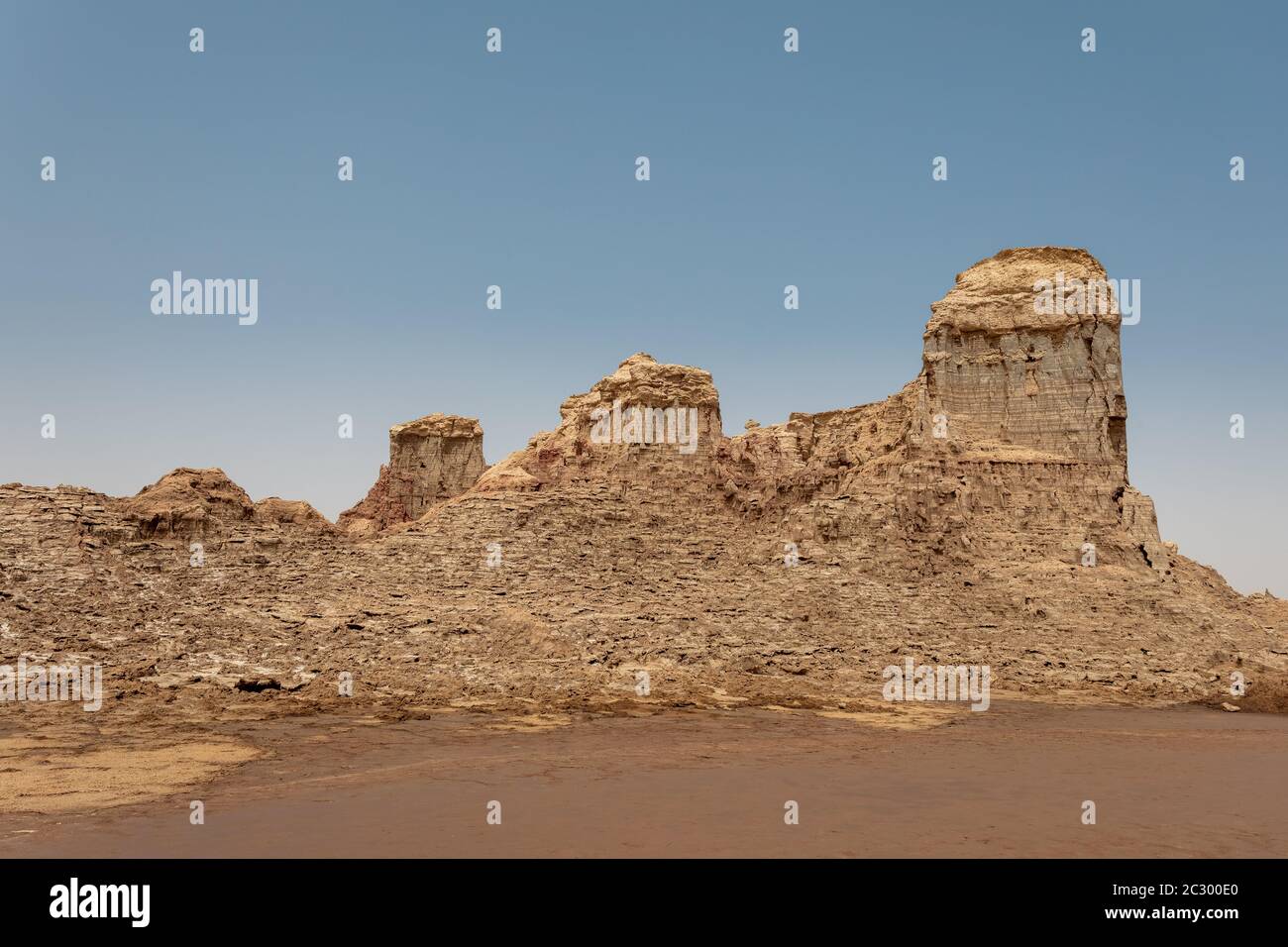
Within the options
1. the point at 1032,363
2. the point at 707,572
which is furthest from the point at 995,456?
the point at 707,572

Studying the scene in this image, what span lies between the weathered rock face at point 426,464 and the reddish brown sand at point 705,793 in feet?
131

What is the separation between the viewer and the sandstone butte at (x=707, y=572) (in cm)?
3088

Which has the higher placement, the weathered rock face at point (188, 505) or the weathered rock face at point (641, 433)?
the weathered rock face at point (641, 433)

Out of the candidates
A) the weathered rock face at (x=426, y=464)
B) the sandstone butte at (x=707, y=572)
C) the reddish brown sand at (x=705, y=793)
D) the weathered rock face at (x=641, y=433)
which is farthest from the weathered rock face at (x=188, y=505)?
the weathered rock face at (x=426, y=464)

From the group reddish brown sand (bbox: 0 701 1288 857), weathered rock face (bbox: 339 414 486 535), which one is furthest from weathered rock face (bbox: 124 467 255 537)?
weathered rock face (bbox: 339 414 486 535)

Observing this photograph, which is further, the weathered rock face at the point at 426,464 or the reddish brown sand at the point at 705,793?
the weathered rock face at the point at 426,464

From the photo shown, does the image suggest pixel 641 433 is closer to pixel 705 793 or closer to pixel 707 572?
pixel 707 572

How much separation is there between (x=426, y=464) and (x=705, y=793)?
5066cm

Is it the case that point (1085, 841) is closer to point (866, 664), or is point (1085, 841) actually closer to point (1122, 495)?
point (866, 664)

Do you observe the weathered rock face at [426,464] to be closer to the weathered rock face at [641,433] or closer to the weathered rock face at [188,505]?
the weathered rock face at [641,433]

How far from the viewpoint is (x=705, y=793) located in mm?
17641

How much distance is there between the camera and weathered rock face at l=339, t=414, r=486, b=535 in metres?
64.9

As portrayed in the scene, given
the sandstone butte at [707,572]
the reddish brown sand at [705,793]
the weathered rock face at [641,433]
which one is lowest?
the reddish brown sand at [705,793]

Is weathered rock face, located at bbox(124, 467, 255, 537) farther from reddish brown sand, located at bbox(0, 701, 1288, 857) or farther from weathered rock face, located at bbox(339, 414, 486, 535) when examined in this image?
weathered rock face, located at bbox(339, 414, 486, 535)
